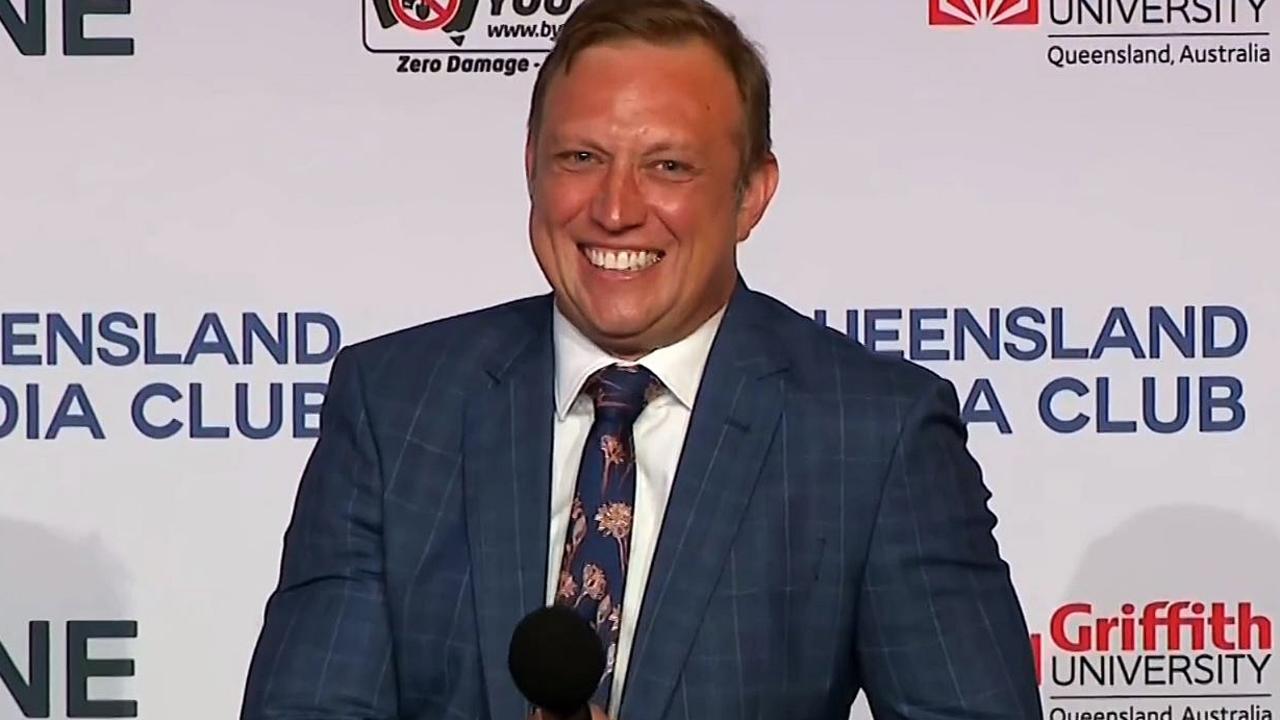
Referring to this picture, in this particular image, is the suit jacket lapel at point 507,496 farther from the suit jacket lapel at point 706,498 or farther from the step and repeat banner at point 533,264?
the step and repeat banner at point 533,264

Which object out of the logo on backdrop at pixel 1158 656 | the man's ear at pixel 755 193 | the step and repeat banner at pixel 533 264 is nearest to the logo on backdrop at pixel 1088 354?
the step and repeat banner at pixel 533 264

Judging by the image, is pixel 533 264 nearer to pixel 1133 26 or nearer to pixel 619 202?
pixel 1133 26

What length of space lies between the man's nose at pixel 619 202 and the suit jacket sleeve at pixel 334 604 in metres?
0.31

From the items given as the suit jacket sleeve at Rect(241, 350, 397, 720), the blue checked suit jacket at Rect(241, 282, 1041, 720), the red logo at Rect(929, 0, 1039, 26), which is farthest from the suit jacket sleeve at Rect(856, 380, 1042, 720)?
the red logo at Rect(929, 0, 1039, 26)

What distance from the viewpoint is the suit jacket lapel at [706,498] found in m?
1.89

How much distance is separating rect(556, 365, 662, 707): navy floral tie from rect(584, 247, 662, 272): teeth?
11cm

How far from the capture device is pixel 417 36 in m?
3.23

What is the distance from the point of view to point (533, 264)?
10.6 ft

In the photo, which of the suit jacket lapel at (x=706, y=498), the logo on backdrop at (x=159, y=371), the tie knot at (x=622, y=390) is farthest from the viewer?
the logo on backdrop at (x=159, y=371)

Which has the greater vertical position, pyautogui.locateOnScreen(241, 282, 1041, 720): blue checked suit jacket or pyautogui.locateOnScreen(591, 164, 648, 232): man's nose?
pyautogui.locateOnScreen(591, 164, 648, 232): man's nose

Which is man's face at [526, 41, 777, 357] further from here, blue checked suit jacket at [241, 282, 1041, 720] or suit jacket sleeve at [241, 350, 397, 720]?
suit jacket sleeve at [241, 350, 397, 720]

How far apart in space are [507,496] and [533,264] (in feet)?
4.32

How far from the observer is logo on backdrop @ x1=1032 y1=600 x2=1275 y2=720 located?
325cm

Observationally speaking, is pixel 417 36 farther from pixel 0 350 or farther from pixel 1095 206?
pixel 1095 206
